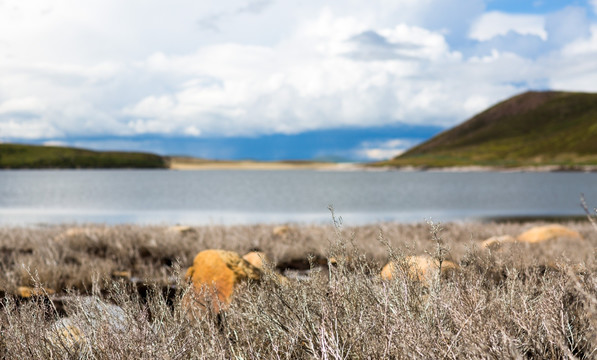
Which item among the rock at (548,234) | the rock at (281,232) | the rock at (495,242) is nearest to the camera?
the rock at (495,242)

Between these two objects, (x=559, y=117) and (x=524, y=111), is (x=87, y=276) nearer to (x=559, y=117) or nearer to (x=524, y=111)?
(x=559, y=117)

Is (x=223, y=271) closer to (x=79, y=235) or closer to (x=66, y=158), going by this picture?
(x=79, y=235)

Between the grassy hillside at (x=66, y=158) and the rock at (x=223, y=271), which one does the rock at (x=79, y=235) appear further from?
the grassy hillside at (x=66, y=158)

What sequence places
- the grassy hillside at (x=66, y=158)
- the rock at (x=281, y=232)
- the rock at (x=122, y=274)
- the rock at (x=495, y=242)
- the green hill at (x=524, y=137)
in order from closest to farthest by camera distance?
the rock at (x=495, y=242), the rock at (x=122, y=274), the rock at (x=281, y=232), the green hill at (x=524, y=137), the grassy hillside at (x=66, y=158)

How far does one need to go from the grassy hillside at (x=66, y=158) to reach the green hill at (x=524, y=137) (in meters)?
82.0

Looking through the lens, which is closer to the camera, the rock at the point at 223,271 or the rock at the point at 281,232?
the rock at the point at 223,271

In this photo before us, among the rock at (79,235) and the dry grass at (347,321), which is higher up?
the dry grass at (347,321)

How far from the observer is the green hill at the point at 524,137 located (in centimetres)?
13400

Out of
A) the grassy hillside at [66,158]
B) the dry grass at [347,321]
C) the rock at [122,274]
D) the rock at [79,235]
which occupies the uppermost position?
the grassy hillside at [66,158]

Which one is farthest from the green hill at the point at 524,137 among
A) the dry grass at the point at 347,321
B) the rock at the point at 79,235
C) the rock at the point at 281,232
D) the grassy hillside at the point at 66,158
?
the dry grass at the point at 347,321

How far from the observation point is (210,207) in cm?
3916

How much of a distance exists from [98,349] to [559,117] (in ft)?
622

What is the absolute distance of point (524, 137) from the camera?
163625 millimetres

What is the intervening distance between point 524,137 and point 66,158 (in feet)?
473
